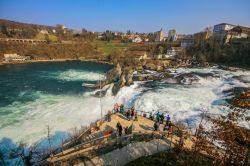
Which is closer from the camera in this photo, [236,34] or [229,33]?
[229,33]

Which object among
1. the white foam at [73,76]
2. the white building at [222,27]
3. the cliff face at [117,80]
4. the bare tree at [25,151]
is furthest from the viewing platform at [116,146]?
the white building at [222,27]

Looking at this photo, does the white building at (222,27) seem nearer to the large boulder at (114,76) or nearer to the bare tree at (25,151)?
the large boulder at (114,76)

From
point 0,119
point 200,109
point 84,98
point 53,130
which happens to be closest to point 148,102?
point 200,109

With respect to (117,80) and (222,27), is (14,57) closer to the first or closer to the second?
(117,80)

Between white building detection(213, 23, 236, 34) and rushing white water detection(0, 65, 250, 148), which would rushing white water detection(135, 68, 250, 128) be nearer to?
rushing white water detection(0, 65, 250, 148)

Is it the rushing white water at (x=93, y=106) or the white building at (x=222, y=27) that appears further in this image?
the white building at (x=222, y=27)

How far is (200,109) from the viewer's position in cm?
2831

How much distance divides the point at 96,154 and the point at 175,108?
699 inches

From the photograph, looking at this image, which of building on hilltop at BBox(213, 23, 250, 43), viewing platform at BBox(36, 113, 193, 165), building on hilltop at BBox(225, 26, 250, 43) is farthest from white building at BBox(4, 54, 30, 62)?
building on hilltop at BBox(225, 26, 250, 43)

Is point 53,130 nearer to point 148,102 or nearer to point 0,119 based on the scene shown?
point 0,119

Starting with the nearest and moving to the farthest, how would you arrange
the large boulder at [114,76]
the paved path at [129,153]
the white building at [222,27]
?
the paved path at [129,153]
the large boulder at [114,76]
the white building at [222,27]

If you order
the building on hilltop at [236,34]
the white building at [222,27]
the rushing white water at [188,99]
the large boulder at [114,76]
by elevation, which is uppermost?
the white building at [222,27]

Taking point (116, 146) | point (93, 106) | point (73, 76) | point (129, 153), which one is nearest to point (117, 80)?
point (93, 106)

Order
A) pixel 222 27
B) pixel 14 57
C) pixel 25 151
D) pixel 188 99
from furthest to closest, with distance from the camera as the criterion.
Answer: pixel 222 27
pixel 14 57
pixel 188 99
pixel 25 151
